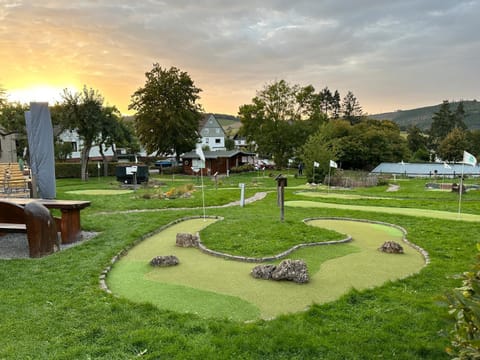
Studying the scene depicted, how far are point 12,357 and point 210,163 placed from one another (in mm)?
33095

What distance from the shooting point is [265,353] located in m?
2.92

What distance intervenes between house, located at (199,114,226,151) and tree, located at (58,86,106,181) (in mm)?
36195

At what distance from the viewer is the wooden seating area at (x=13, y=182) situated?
998 centimetres

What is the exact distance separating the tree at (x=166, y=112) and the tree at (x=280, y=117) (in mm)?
6444

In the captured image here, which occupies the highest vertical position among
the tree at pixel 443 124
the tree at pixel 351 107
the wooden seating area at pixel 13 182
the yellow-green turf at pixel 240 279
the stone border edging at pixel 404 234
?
the tree at pixel 351 107

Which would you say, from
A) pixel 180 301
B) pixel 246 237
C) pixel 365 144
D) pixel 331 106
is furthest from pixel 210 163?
pixel 331 106

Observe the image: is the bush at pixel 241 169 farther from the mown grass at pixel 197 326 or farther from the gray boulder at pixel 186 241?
the mown grass at pixel 197 326

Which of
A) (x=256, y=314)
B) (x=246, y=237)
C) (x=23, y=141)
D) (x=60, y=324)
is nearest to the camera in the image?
(x=60, y=324)

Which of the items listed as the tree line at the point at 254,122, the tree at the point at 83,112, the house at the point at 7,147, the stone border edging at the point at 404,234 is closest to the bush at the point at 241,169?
the tree line at the point at 254,122

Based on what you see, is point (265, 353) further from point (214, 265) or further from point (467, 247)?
point (467, 247)

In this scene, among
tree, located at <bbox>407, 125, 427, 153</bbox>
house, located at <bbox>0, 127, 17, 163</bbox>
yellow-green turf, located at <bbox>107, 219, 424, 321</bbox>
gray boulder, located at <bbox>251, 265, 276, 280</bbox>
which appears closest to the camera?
yellow-green turf, located at <bbox>107, 219, 424, 321</bbox>

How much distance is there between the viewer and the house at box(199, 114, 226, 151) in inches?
2422

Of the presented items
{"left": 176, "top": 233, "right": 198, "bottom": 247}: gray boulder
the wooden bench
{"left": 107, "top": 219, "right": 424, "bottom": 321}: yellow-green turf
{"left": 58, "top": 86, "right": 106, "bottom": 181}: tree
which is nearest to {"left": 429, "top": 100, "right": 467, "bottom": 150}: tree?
{"left": 58, "top": 86, "right": 106, "bottom": 181}: tree

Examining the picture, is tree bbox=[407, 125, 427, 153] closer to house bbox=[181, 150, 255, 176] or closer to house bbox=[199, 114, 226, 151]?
house bbox=[199, 114, 226, 151]
